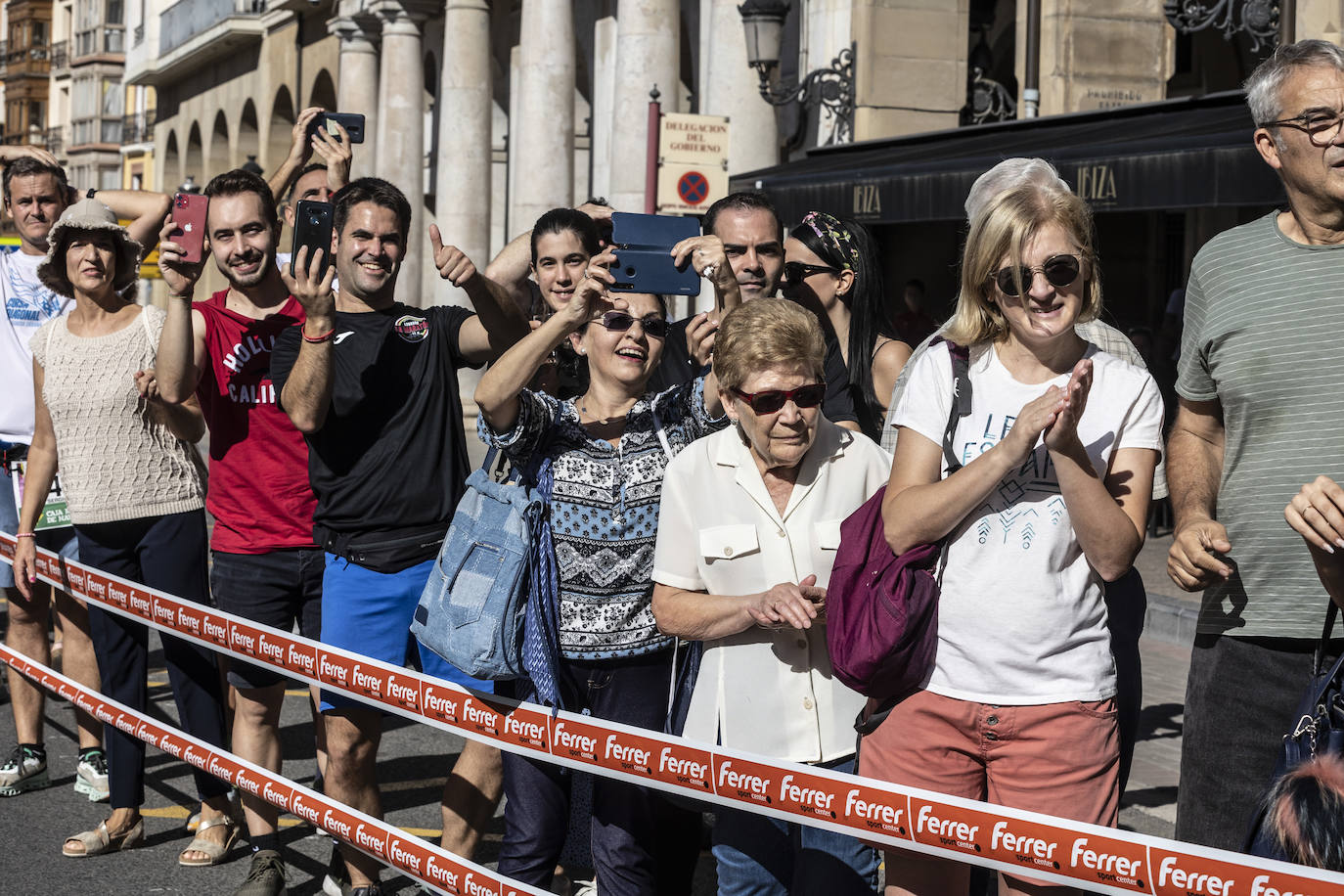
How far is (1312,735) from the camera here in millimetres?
3033

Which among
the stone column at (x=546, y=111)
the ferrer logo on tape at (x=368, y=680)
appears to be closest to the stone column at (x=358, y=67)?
the stone column at (x=546, y=111)

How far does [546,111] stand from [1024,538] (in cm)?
1822

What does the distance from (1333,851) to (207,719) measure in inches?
163

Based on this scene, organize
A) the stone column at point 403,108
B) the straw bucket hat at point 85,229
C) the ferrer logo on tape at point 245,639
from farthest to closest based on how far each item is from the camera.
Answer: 1. the stone column at point 403,108
2. the straw bucket hat at point 85,229
3. the ferrer logo on tape at point 245,639

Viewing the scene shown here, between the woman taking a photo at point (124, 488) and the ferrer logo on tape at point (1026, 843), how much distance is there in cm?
351

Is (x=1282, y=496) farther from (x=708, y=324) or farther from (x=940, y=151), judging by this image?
(x=940, y=151)

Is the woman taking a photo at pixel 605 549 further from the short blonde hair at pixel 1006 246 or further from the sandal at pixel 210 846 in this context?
the sandal at pixel 210 846

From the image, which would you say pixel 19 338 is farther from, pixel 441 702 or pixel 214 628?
pixel 441 702

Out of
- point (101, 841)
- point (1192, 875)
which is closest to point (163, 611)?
point (101, 841)

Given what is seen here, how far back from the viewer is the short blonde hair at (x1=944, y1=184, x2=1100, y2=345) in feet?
10.7

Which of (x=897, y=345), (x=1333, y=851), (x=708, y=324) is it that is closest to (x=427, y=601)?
(x=708, y=324)

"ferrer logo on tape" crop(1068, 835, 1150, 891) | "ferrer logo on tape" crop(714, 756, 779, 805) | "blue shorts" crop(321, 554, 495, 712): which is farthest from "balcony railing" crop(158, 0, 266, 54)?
"ferrer logo on tape" crop(1068, 835, 1150, 891)

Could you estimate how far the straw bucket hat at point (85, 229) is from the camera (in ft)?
19.9

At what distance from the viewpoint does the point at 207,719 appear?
584 cm
